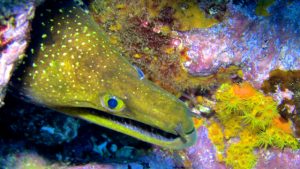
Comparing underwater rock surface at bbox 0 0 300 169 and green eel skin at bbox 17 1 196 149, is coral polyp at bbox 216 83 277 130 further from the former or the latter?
green eel skin at bbox 17 1 196 149

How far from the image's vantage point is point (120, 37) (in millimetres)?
3854

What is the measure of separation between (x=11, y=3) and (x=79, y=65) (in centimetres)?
88

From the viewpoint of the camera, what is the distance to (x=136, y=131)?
9.81ft

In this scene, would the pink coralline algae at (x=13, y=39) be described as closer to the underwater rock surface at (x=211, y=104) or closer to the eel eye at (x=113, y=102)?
the eel eye at (x=113, y=102)

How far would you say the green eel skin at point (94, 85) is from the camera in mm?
2752

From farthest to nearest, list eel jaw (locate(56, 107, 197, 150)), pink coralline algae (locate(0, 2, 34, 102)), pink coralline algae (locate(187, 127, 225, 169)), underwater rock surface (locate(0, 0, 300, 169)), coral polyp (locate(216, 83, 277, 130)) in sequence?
pink coralline algae (locate(187, 127, 225, 169)), coral polyp (locate(216, 83, 277, 130)), underwater rock surface (locate(0, 0, 300, 169)), eel jaw (locate(56, 107, 197, 150)), pink coralline algae (locate(0, 2, 34, 102))

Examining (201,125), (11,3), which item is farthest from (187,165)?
(11,3)

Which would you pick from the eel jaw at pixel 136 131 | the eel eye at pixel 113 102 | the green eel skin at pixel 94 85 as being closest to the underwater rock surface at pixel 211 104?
the green eel skin at pixel 94 85

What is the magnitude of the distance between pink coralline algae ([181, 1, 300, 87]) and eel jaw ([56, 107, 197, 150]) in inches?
50.6

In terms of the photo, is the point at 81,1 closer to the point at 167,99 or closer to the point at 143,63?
the point at 143,63

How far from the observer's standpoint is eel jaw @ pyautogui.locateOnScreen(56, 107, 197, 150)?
289cm

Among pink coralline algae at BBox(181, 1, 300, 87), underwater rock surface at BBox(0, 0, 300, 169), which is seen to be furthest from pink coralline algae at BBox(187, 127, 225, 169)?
pink coralline algae at BBox(181, 1, 300, 87)

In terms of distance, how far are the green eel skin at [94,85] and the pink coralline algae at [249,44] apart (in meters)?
1.23

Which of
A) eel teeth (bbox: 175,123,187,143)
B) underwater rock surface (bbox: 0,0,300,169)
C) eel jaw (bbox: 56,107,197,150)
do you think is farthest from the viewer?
underwater rock surface (bbox: 0,0,300,169)
